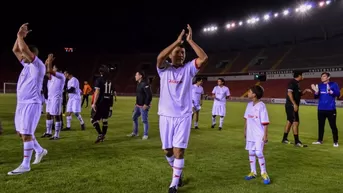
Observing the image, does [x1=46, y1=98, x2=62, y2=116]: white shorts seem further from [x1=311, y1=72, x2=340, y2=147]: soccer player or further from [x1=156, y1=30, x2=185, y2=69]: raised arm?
[x1=311, y1=72, x2=340, y2=147]: soccer player

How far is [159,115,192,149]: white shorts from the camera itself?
4.45 meters

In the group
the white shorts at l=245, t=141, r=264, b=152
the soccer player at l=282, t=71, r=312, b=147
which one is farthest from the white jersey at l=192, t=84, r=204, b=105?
the white shorts at l=245, t=141, r=264, b=152

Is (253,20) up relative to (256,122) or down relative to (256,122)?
up

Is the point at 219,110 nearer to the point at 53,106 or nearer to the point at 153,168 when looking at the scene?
the point at 53,106

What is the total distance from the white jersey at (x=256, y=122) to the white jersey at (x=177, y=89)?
1.47m

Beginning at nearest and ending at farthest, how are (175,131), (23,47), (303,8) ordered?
(175,131) → (23,47) → (303,8)

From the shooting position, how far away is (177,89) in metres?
4.54

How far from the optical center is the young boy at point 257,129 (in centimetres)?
523

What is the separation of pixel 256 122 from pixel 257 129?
0.13 meters

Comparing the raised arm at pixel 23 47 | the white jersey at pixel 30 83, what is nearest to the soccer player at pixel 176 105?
the raised arm at pixel 23 47

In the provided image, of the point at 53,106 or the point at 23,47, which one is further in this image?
the point at 53,106

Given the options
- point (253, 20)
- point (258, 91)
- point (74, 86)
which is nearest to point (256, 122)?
point (258, 91)

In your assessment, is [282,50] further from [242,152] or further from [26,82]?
[26,82]

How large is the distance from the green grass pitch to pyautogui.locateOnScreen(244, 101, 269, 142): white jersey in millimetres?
801
